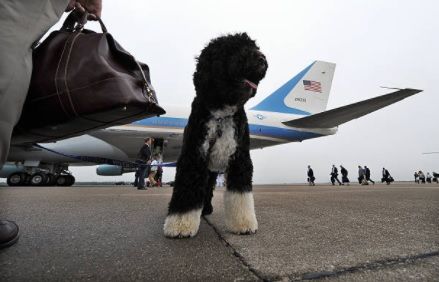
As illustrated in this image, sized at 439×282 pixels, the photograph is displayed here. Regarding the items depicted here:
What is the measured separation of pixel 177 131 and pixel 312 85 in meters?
8.32

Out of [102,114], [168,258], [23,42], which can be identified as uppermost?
[23,42]

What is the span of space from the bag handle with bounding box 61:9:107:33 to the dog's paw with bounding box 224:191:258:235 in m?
1.22

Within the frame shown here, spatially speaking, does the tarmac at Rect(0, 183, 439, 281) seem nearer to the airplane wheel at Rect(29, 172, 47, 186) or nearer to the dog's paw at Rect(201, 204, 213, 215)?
the dog's paw at Rect(201, 204, 213, 215)

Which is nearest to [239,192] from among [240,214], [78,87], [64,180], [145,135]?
[240,214]

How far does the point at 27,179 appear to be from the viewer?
12.3 m

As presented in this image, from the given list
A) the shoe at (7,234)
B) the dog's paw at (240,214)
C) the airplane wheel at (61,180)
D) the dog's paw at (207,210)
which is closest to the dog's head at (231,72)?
the dog's paw at (240,214)

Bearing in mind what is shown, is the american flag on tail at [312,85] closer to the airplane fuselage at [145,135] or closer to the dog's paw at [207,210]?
the airplane fuselage at [145,135]

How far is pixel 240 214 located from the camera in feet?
5.75

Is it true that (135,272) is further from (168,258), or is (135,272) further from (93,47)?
(93,47)

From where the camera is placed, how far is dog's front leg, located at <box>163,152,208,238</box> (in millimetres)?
1656

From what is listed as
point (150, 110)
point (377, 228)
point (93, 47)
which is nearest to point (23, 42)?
point (93, 47)

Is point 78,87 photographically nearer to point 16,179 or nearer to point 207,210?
point 207,210

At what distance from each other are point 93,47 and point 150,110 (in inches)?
12.1

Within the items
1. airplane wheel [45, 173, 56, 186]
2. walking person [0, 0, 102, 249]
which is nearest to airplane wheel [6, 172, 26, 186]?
airplane wheel [45, 173, 56, 186]
